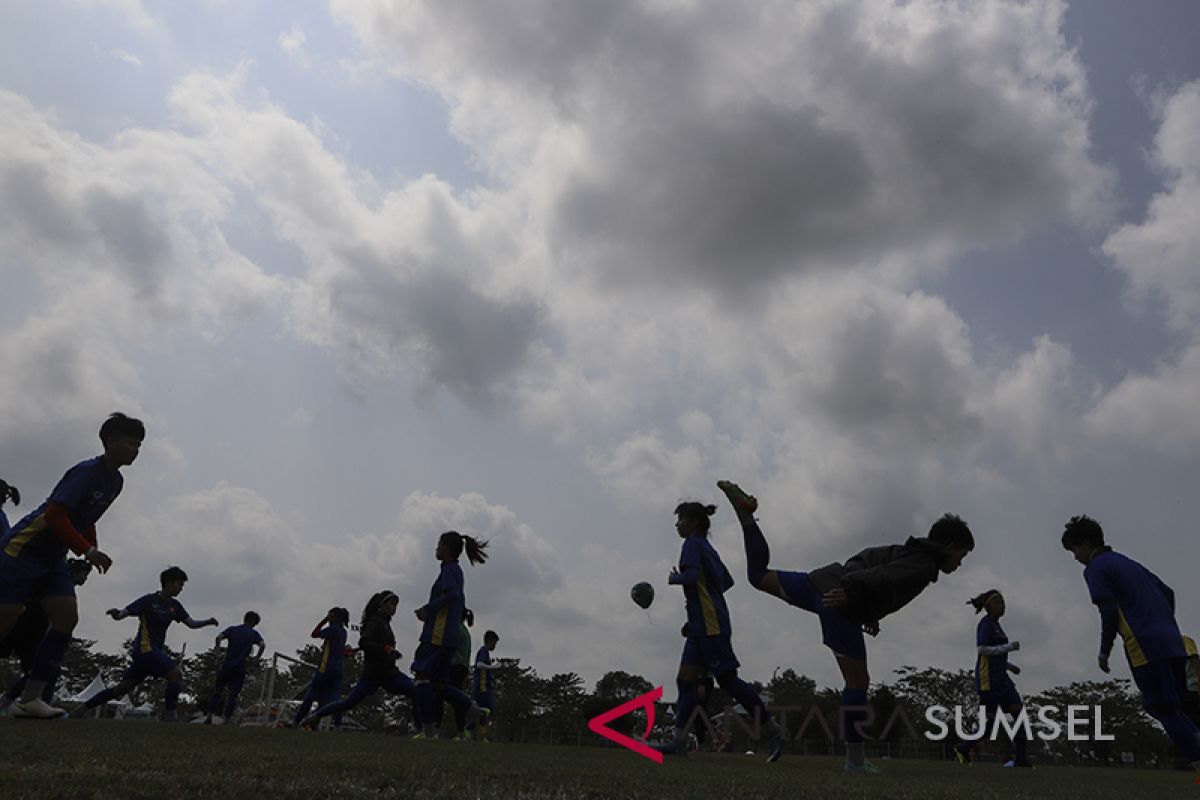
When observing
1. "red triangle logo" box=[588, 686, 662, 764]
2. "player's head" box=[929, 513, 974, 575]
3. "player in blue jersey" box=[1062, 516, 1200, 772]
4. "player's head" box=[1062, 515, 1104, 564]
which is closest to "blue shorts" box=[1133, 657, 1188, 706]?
"player in blue jersey" box=[1062, 516, 1200, 772]

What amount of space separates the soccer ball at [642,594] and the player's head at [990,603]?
542 cm

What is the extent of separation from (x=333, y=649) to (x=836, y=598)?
10034 mm

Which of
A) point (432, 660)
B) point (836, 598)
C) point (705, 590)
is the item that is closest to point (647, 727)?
point (705, 590)

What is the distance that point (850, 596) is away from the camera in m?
5.92

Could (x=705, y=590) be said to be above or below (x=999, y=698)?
above

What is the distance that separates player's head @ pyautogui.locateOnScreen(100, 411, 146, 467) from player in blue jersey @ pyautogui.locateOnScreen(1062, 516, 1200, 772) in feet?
24.4

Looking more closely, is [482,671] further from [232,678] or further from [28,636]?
[28,636]

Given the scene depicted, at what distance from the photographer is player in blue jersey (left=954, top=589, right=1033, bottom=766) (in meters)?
11.8

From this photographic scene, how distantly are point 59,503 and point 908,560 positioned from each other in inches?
233

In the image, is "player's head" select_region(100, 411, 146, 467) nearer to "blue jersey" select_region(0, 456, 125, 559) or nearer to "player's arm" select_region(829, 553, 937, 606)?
"blue jersey" select_region(0, 456, 125, 559)

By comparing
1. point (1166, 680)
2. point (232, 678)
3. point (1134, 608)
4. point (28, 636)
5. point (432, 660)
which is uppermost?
point (1134, 608)

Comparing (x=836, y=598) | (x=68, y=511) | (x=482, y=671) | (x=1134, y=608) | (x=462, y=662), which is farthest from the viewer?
(x=482, y=671)

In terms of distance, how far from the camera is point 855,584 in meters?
5.86

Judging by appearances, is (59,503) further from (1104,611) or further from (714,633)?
(1104,611)
